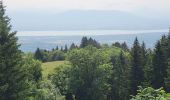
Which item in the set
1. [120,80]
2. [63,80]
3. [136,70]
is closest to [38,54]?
[63,80]

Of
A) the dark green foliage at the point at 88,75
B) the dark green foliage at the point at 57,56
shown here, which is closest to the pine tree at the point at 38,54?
the dark green foliage at the point at 57,56

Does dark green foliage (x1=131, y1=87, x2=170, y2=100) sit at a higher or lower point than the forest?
higher

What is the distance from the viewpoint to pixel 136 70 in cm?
6431

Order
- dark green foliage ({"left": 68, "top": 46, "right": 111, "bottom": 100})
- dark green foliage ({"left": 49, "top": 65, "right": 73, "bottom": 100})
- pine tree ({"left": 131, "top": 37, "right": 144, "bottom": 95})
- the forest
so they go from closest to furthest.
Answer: the forest < pine tree ({"left": 131, "top": 37, "right": 144, "bottom": 95}) < dark green foliage ({"left": 68, "top": 46, "right": 111, "bottom": 100}) < dark green foliage ({"left": 49, "top": 65, "right": 73, "bottom": 100})

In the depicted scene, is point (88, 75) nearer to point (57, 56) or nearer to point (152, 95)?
point (152, 95)

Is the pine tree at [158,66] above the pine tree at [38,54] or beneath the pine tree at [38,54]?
above

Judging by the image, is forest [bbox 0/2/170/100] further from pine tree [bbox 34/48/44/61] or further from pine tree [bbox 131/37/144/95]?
pine tree [bbox 34/48/44/61]

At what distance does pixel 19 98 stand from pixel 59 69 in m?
49.0

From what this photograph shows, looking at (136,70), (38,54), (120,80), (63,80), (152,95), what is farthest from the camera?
(38,54)

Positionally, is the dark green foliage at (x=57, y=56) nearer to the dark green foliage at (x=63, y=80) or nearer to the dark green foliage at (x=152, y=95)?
the dark green foliage at (x=63, y=80)

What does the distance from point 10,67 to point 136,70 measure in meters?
Answer: 35.8

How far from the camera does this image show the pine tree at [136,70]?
6359 centimetres

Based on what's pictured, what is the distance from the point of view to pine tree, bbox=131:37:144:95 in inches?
2504

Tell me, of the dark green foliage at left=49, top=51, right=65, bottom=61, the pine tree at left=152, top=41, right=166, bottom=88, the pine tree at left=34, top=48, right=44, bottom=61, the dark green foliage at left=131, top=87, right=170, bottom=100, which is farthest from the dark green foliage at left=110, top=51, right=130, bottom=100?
the dark green foliage at left=131, top=87, right=170, bottom=100
